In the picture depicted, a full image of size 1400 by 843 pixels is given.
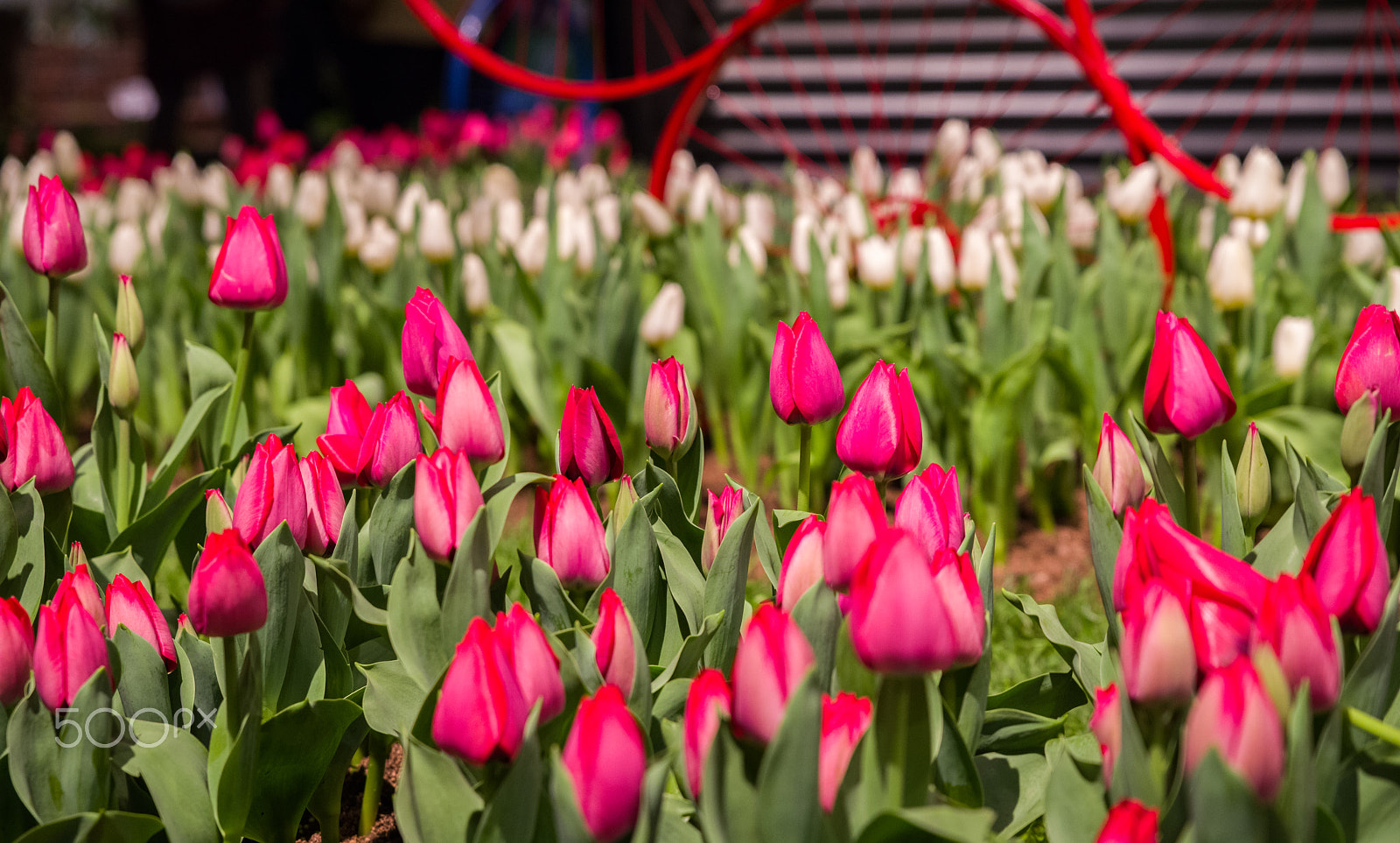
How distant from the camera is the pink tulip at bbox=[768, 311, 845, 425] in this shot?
1.08m

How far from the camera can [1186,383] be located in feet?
3.39

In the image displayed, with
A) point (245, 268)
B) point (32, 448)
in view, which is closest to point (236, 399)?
point (245, 268)

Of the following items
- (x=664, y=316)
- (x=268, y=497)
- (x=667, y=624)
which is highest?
(x=664, y=316)

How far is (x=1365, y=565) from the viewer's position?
0.76 metres

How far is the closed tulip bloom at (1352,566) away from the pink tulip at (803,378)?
1.40ft

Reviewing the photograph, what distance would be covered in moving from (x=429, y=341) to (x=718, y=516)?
328 mm

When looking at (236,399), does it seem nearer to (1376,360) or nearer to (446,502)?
(446,502)

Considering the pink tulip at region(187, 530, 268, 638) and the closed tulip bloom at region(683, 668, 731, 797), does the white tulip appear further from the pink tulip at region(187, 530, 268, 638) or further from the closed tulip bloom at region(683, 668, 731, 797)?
the pink tulip at region(187, 530, 268, 638)

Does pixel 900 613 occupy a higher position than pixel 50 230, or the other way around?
pixel 50 230

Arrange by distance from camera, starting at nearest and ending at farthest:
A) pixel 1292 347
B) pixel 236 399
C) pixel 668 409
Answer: pixel 668 409, pixel 236 399, pixel 1292 347

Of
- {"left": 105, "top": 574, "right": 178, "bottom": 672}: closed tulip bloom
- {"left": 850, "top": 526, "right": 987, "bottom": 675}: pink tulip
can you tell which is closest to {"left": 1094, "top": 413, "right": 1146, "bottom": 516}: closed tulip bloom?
{"left": 850, "top": 526, "right": 987, "bottom": 675}: pink tulip

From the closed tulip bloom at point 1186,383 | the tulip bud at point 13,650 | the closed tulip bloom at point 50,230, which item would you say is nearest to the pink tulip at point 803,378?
the closed tulip bloom at point 1186,383

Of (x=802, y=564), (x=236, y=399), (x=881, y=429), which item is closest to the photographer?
(x=802, y=564)

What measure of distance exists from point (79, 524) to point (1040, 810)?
1037mm
